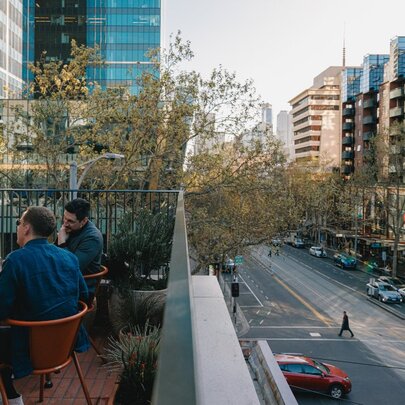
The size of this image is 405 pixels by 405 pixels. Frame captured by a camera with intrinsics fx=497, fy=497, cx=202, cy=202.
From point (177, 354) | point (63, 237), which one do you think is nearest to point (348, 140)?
point (63, 237)

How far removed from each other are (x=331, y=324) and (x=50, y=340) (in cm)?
3063

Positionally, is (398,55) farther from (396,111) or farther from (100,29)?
(100,29)

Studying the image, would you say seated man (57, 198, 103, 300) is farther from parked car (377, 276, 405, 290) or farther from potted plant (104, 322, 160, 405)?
parked car (377, 276, 405, 290)

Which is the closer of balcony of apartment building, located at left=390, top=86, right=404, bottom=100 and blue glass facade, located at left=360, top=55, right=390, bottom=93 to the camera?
balcony of apartment building, located at left=390, top=86, right=404, bottom=100

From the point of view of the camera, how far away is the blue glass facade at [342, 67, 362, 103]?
250 ft

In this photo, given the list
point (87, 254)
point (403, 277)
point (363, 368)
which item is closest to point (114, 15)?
point (403, 277)

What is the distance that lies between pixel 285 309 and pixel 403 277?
58.5 feet

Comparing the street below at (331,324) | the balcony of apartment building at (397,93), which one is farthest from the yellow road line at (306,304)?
the balcony of apartment building at (397,93)

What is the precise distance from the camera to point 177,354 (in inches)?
37.6

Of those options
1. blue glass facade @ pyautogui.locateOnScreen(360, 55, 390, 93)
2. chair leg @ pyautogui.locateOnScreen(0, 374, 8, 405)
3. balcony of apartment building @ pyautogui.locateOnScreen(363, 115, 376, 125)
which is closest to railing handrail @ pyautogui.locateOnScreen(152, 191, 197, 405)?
chair leg @ pyautogui.locateOnScreen(0, 374, 8, 405)

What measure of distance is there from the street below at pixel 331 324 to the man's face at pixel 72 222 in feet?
56.8

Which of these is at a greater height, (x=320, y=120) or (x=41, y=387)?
(x=320, y=120)

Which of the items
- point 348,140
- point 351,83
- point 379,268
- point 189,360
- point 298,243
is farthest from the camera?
point 348,140

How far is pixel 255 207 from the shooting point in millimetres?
22547
